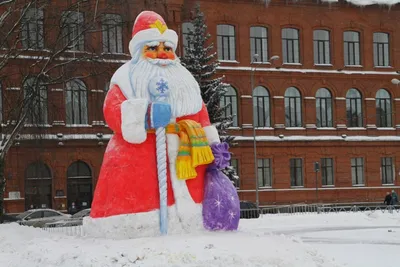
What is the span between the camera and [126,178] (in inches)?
412

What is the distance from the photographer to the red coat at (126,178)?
10.4 m

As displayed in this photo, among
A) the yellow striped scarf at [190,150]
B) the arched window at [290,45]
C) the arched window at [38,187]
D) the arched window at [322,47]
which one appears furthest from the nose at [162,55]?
the arched window at [322,47]

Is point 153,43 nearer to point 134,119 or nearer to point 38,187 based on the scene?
point 134,119

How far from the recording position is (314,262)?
32.6 feet

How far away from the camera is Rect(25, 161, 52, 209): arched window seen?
3550 cm

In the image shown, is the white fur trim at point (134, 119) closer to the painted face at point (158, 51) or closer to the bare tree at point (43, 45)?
the painted face at point (158, 51)

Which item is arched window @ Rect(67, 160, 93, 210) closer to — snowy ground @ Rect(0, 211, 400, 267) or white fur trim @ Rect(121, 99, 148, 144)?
snowy ground @ Rect(0, 211, 400, 267)

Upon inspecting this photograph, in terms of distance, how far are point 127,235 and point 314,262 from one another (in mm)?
2949

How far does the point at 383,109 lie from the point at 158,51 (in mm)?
37477

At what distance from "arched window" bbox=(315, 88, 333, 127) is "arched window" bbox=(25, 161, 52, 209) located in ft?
60.4

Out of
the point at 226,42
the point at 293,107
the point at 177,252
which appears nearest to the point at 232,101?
Answer: the point at 226,42

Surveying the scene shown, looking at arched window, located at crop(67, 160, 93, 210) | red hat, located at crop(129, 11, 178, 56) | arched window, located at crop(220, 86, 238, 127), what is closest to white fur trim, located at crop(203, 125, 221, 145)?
red hat, located at crop(129, 11, 178, 56)

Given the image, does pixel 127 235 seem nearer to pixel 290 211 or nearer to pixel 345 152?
pixel 290 211

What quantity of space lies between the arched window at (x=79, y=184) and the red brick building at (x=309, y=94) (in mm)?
183
